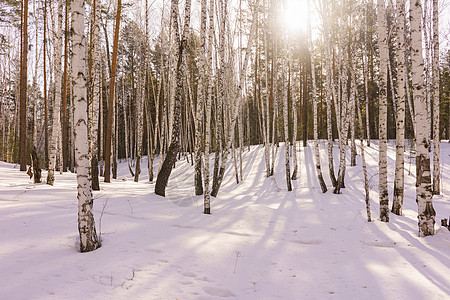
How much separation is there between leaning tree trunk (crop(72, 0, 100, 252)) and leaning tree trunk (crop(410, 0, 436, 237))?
19.2 feet

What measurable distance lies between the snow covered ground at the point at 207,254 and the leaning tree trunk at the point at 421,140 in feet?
1.37

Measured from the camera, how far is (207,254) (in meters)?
3.88

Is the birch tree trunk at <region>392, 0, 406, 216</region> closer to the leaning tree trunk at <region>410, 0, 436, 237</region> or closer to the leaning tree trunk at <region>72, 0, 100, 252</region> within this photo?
the leaning tree trunk at <region>410, 0, 436, 237</region>

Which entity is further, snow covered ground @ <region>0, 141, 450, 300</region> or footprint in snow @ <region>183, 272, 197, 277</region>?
footprint in snow @ <region>183, 272, 197, 277</region>

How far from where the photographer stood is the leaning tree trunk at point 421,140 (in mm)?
4938

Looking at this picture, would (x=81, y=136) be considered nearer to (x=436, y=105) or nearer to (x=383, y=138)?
(x=383, y=138)

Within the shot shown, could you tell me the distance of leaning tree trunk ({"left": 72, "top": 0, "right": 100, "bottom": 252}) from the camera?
342cm

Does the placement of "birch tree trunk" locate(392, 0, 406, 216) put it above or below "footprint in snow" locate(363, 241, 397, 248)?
above

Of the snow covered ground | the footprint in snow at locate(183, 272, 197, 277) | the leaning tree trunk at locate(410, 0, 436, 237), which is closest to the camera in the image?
the snow covered ground

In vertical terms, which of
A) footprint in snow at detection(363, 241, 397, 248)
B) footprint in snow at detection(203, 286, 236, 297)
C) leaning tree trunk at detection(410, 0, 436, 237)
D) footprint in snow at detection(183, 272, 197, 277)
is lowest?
footprint in snow at detection(363, 241, 397, 248)

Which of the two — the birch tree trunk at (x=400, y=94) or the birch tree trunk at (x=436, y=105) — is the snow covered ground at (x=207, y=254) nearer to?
the birch tree trunk at (x=400, y=94)

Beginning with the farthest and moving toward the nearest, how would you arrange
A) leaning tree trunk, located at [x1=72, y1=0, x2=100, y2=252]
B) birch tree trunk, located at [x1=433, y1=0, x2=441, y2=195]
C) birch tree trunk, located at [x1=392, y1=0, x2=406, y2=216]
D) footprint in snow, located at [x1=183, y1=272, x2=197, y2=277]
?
birch tree trunk, located at [x1=433, y1=0, x2=441, y2=195], birch tree trunk, located at [x1=392, y1=0, x2=406, y2=216], leaning tree trunk, located at [x1=72, y1=0, x2=100, y2=252], footprint in snow, located at [x1=183, y1=272, x2=197, y2=277]

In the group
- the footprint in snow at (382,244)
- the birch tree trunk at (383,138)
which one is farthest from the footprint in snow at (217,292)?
the birch tree trunk at (383,138)

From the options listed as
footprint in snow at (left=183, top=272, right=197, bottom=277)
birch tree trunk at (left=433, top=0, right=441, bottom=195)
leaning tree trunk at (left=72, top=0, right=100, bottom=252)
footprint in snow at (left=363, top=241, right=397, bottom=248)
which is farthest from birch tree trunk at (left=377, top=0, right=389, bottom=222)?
leaning tree trunk at (left=72, top=0, right=100, bottom=252)
